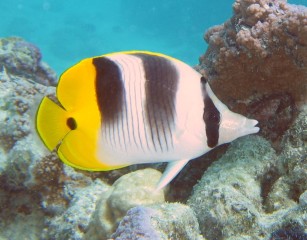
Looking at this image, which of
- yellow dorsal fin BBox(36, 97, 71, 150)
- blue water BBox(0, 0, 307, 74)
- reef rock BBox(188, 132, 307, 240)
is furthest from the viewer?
blue water BBox(0, 0, 307, 74)

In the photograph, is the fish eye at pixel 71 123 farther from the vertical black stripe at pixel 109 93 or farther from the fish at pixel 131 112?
the vertical black stripe at pixel 109 93

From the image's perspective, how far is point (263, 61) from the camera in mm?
3090

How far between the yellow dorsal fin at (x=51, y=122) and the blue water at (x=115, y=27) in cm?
3234

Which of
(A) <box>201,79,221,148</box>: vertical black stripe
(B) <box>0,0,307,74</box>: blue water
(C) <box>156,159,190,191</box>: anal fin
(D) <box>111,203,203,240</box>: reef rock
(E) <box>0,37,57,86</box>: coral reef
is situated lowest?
(B) <box>0,0,307,74</box>: blue water

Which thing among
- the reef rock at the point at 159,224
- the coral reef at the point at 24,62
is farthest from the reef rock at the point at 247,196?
the coral reef at the point at 24,62

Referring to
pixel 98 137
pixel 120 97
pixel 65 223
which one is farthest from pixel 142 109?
pixel 65 223

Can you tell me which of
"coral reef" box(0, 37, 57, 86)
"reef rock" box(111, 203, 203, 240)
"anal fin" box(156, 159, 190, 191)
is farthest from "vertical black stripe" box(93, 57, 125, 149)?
"coral reef" box(0, 37, 57, 86)

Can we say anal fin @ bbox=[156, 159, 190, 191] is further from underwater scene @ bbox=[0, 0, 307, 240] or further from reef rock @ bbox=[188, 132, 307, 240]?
reef rock @ bbox=[188, 132, 307, 240]

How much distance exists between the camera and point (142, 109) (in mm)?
1374

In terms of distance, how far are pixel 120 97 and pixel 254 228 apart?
1414mm

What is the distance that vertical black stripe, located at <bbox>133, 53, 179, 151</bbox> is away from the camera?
1.38 meters

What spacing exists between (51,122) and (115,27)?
4830cm

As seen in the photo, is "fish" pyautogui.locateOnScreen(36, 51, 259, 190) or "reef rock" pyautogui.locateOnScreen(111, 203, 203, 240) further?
"reef rock" pyautogui.locateOnScreen(111, 203, 203, 240)

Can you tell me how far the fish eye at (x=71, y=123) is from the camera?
52.5 inches
